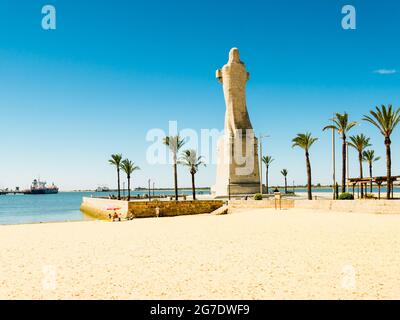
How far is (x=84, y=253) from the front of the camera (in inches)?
498

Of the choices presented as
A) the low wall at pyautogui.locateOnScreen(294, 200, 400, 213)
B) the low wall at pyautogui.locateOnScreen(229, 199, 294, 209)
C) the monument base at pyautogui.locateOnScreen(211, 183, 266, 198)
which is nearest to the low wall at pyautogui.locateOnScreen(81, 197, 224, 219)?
the low wall at pyautogui.locateOnScreen(229, 199, 294, 209)

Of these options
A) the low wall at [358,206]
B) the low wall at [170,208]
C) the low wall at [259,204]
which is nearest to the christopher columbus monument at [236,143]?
the low wall at [170,208]

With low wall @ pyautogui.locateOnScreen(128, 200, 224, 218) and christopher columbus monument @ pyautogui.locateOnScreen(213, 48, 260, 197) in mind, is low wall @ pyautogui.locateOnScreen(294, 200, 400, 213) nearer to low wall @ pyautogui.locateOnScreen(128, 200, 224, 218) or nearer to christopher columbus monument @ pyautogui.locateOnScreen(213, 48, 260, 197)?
low wall @ pyautogui.locateOnScreen(128, 200, 224, 218)

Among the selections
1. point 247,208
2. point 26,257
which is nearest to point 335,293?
point 26,257

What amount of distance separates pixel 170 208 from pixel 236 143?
1701 centimetres

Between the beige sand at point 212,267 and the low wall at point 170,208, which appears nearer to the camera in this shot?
the beige sand at point 212,267

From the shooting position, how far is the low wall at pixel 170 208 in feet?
109

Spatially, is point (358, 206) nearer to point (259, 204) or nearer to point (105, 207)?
point (259, 204)

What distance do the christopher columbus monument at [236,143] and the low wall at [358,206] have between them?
1742cm

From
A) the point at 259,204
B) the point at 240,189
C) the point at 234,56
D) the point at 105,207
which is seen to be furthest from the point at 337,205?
the point at 234,56

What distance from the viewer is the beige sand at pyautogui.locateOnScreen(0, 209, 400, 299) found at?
761 centimetres

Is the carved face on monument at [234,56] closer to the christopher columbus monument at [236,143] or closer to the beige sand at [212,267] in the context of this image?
the christopher columbus monument at [236,143]

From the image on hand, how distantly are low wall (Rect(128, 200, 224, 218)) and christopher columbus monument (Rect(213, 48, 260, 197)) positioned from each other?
10.9 meters

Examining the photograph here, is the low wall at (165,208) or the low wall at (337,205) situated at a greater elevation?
the low wall at (337,205)
